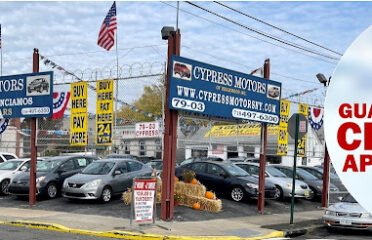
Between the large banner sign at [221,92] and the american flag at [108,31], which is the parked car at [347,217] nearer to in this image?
the large banner sign at [221,92]

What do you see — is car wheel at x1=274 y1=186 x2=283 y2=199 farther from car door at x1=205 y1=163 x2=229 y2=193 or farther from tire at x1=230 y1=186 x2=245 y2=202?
car door at x1=205 y1=163 x2=229 y2=193

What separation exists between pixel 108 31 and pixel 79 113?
5945 mm

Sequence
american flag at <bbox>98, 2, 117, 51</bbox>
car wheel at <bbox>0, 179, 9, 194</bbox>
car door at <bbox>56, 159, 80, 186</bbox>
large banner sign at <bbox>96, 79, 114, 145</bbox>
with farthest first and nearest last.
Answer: american flag at <bbox>98, 2, 117, 51</bbox> < car wheel at <bbox>0, 179, 9, 194</bbox> < large banner sign at <bbox>96, 79, 114, 145</bbox> < car door at <bbox>56, 159, 80, 186</bbox>

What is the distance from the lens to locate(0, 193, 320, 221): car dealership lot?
45.9 ft

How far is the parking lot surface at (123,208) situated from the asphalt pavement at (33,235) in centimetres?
299

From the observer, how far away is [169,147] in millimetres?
12922

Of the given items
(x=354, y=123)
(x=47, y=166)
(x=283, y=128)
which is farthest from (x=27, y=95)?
(x=354, y=123)

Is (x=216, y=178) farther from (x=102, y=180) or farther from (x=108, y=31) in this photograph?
(x=108, y=31)

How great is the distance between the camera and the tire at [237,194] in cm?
1666

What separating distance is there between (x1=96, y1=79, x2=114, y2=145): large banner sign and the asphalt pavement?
6957 mm

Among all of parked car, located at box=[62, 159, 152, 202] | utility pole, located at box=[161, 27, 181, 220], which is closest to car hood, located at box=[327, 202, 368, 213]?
utility pole, located at box=[161, 27, 181, 220]

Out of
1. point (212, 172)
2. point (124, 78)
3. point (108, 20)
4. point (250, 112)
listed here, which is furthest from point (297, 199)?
point (108, 20)

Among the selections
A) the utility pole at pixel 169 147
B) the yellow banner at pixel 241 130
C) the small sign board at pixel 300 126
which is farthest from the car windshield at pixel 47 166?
the yellow banner at pixel 241 130

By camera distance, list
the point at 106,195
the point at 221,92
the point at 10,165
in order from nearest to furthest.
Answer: the point at 221,92 < the point at 106,195 < the point at 10,165
